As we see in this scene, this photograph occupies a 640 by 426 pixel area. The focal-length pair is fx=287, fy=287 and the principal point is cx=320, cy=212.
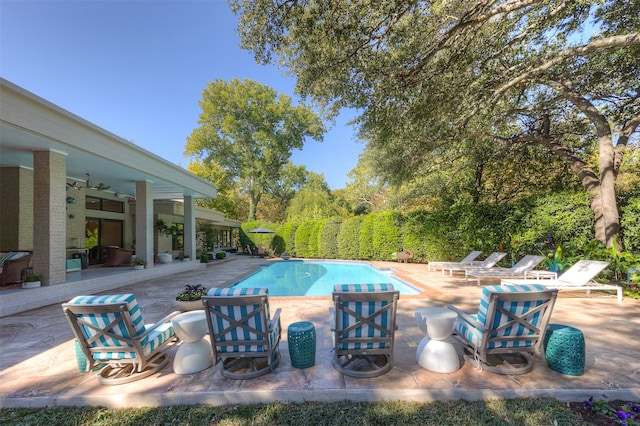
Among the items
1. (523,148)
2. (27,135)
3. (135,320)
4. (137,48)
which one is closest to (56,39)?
(137,48)

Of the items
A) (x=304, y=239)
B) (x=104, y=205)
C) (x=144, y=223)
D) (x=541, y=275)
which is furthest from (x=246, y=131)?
(x=541, y=275)

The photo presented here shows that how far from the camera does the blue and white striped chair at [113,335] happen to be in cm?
307

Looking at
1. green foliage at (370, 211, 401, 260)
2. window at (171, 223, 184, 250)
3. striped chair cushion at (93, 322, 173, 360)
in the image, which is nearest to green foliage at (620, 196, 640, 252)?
green foliage at (370, 211, 401, 260)

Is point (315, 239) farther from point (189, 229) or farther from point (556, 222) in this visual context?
point (556, 222)

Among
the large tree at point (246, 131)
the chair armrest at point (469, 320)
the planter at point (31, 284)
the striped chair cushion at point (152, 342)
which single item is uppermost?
the large tree at point (246, 131)

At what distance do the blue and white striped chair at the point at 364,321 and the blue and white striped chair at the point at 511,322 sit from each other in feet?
3.40

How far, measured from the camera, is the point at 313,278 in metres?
12.9

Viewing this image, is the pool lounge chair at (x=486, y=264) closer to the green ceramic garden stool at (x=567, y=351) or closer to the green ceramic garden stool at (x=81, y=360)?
the green ceramic garden stool at (x=567, y=351)

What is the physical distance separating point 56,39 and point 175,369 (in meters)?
13.7

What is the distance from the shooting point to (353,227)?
58.8 ft

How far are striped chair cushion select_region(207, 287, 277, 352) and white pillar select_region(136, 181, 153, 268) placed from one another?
9.94 meters

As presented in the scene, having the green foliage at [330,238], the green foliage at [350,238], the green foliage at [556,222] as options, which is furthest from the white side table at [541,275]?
the green foliage at [330,238]

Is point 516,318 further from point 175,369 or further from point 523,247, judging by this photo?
point 523,247

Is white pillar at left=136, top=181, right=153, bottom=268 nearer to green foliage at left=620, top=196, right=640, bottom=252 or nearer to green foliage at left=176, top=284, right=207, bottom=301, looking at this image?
green foliage at left=176, top=284, right=207, bottom=301
